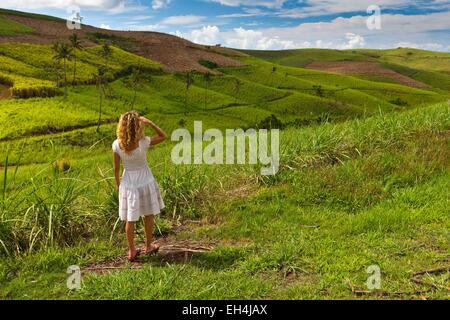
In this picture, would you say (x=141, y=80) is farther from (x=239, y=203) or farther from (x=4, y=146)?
(x=239, y=203)

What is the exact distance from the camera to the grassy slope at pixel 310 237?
5.59 metres

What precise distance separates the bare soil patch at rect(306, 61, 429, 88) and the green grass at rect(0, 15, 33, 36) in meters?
86.2

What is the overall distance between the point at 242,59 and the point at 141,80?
49.9 meters

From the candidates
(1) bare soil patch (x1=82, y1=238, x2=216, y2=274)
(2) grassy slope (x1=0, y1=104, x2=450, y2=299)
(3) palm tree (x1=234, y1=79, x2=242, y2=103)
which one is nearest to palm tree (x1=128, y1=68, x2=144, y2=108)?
(3) palm tree (x1=234, y1=79, x2=242, y2=103)

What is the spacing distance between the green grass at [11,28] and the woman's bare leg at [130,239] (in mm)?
96051

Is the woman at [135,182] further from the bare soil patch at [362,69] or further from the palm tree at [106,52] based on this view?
the bare soil patch at [362,69]

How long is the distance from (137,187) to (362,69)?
14659 cm

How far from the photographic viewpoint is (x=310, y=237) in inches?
276

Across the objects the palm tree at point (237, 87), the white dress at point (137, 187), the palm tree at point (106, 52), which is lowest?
the white dress at point (137, 187)

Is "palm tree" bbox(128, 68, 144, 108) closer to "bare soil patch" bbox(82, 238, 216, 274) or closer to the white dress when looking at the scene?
"bare soil patch" bbox(82, 238, 216, 274)

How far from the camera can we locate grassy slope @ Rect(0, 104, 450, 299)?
559 cm

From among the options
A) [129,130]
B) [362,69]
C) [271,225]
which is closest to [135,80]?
[271,225]

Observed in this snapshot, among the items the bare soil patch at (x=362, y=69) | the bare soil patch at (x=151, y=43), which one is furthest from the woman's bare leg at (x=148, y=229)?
the bare soil patch at (x=362, y=69)

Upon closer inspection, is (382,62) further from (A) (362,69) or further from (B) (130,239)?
(B) (130,239)
